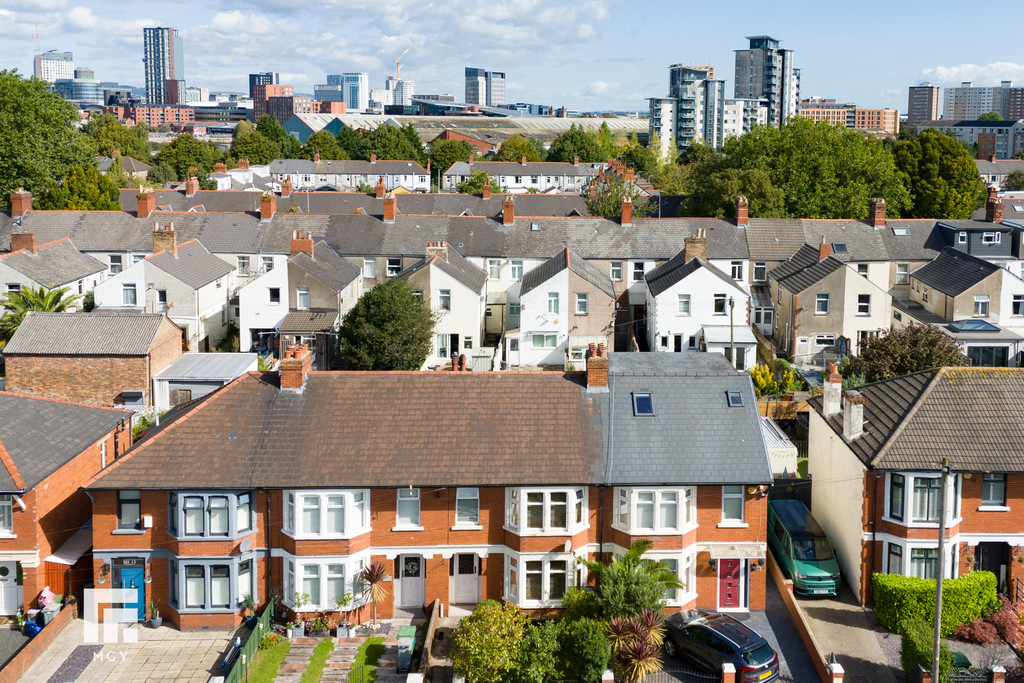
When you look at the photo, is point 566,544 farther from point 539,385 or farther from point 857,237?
point 857,237

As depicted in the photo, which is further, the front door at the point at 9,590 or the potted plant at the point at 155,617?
the front door at the point at 9,590

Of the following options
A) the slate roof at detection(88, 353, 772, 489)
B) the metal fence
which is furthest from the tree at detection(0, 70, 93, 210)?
the metal fence

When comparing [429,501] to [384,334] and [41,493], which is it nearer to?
[41,493]

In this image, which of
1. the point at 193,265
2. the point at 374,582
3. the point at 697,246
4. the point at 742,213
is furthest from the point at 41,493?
the point at 742,213

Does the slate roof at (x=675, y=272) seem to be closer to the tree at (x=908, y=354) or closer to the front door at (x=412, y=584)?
the tree at (x=908, y=354)

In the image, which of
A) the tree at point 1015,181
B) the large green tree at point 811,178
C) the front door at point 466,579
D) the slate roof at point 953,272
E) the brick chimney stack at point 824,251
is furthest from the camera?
the tree at point 1015,181

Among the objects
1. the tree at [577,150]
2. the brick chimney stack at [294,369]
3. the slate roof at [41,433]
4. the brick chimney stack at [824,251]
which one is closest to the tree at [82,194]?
the slate roof at [41,433]

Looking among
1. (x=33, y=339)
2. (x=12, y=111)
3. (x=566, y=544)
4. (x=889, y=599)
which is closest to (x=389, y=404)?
(x=566, y=544)
